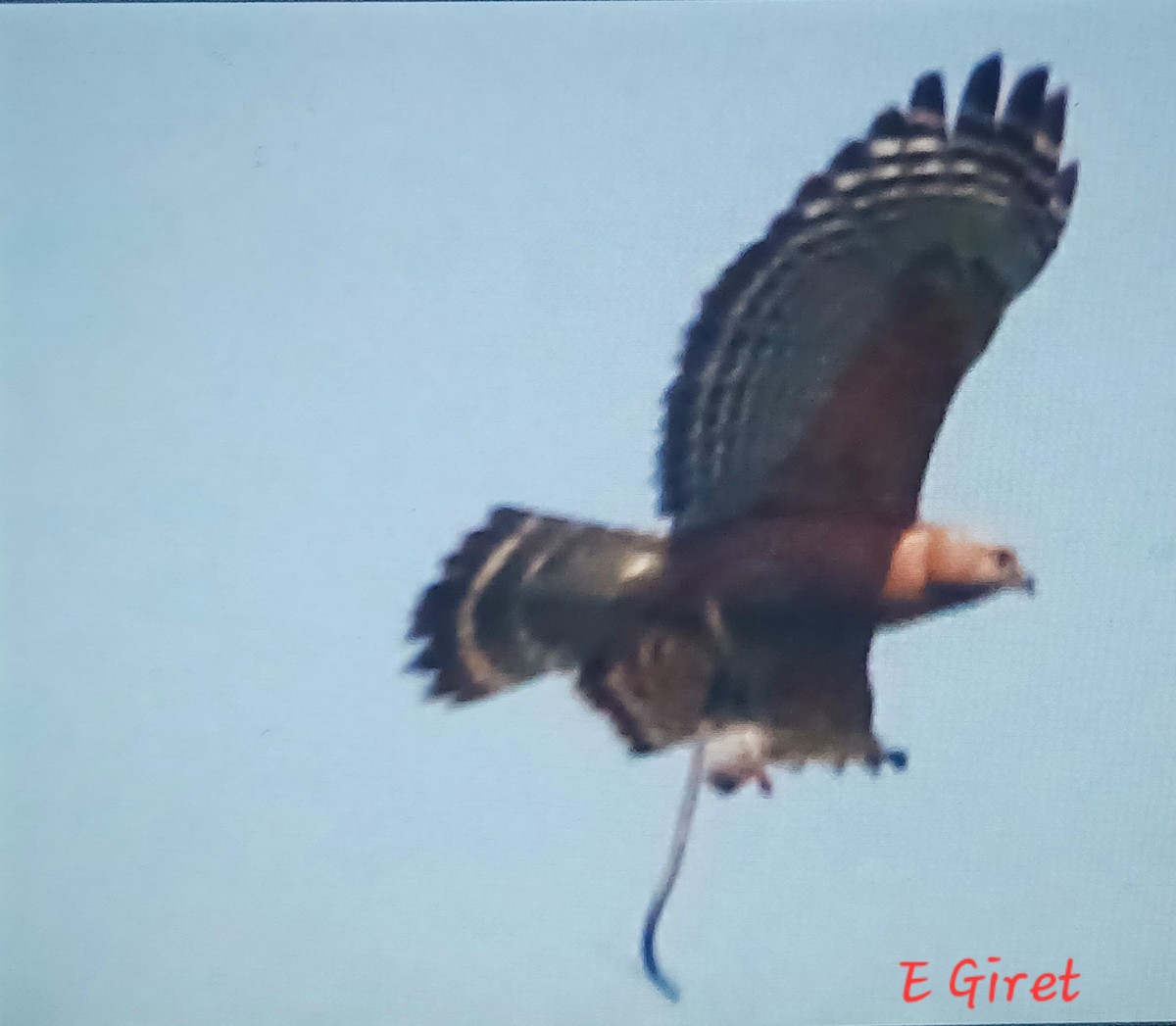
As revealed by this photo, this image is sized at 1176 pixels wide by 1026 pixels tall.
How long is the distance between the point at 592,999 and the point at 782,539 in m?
0.41

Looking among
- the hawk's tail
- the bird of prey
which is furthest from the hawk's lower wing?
the hawk's tail

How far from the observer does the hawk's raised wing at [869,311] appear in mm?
778

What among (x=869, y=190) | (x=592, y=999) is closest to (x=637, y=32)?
(x=869, y=190)

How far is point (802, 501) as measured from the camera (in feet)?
2.66

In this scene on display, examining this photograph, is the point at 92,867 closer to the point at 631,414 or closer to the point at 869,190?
the point at 631,414
